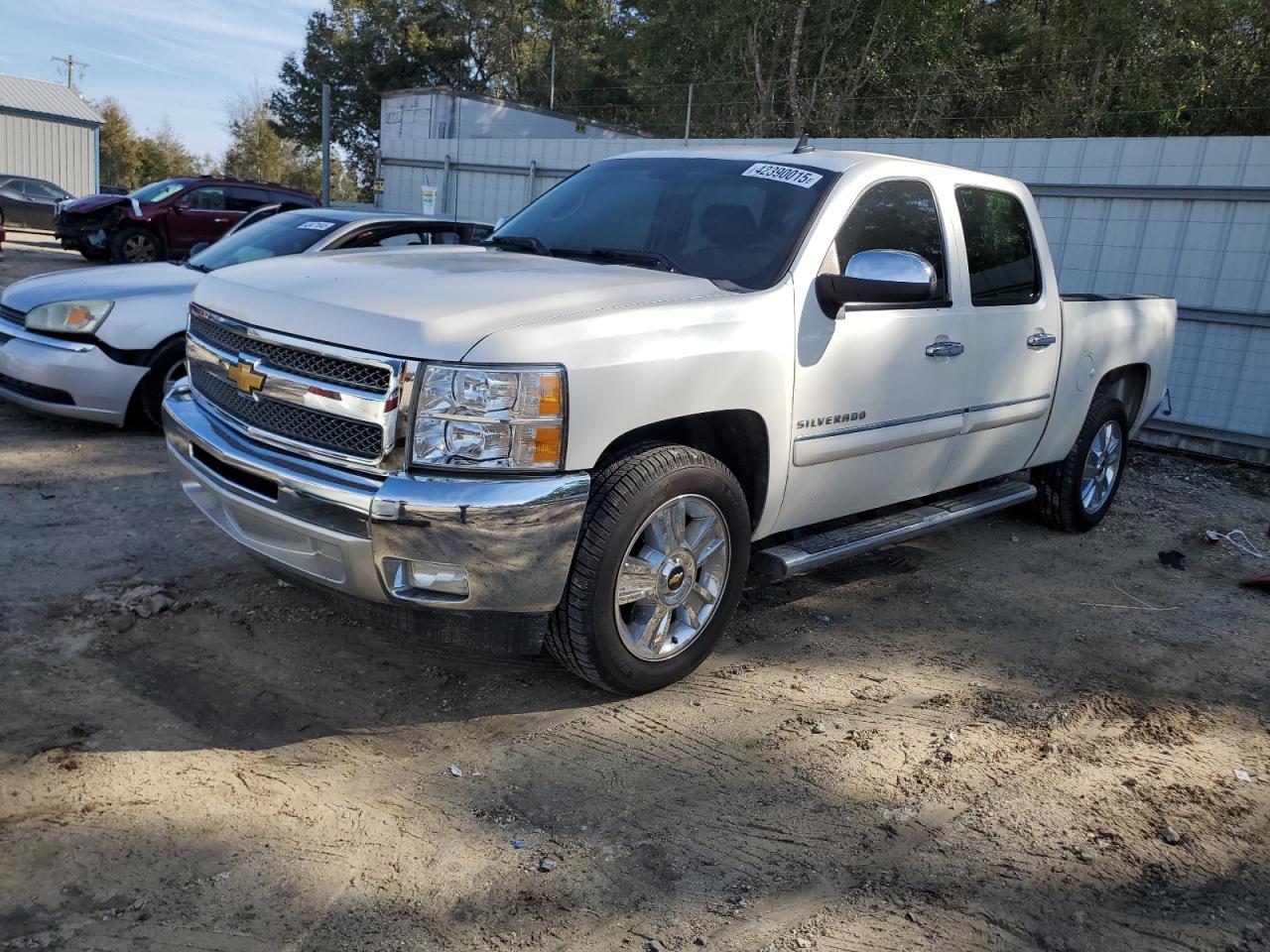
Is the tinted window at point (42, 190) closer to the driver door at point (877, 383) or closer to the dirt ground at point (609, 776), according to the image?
the dirt ground at point (609, 776)

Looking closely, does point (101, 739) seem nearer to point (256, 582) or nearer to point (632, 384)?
point (256, 582)

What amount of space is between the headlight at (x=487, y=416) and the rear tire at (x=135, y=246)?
16238mm

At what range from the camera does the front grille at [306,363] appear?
3.05 meters

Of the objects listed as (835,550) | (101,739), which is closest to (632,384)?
(835,550)

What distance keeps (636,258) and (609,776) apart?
6.53ft

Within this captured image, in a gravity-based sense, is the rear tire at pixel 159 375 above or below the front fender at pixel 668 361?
below

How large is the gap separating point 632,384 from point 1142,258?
7520mm

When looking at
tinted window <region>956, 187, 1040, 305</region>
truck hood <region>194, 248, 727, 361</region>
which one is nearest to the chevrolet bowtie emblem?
truck hood <region>194, 248, 727, 361</region>

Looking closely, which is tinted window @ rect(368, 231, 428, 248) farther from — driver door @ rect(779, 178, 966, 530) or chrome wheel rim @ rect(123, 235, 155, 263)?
chrome wheel rim @ rect(123, 235, 155, 263)

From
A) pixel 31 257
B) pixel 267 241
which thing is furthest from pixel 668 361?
pixel 31 257

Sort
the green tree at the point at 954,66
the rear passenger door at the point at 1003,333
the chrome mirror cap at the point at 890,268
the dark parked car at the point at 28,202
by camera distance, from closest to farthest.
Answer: the chrome mirror cap at the point at 890,268 → the rear passenger door at the point at 1003,333 → the green tree at the point at 954,66 → the dark parked car at the point at 28,202

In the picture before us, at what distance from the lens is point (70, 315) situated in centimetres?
620

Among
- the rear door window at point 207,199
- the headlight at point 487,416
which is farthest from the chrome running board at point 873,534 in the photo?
the rear door window at point 207,199

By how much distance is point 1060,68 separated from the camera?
2523 centimetres
